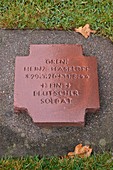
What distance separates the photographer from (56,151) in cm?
278

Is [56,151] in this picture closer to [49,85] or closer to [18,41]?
[49,85]

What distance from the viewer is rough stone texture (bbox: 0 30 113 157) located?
279 cm

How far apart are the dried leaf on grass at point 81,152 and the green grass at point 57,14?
36.3 inches

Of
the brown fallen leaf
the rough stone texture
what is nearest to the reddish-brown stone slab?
the rough stone texture

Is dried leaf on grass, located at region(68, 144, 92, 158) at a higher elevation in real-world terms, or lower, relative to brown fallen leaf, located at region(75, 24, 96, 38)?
lower

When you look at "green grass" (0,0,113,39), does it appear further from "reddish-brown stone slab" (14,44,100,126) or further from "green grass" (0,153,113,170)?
"green grass" (0,153,113,170)

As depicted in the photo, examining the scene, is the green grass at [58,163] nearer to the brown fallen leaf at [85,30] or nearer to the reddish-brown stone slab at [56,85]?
the reddish-brown stone slab at [56,85]

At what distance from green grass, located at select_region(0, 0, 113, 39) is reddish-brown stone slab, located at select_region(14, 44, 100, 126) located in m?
0.32

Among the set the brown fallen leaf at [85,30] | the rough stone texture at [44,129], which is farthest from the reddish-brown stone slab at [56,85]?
the brown fallen leaf at [85,30]

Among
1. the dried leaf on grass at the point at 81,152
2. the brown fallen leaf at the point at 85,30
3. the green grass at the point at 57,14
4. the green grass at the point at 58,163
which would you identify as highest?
the green grass at the point at 57,14

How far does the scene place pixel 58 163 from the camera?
9.00ft

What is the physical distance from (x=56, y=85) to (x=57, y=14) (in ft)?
2.34

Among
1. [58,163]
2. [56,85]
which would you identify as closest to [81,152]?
[58,163]

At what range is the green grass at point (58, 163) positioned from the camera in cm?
272
